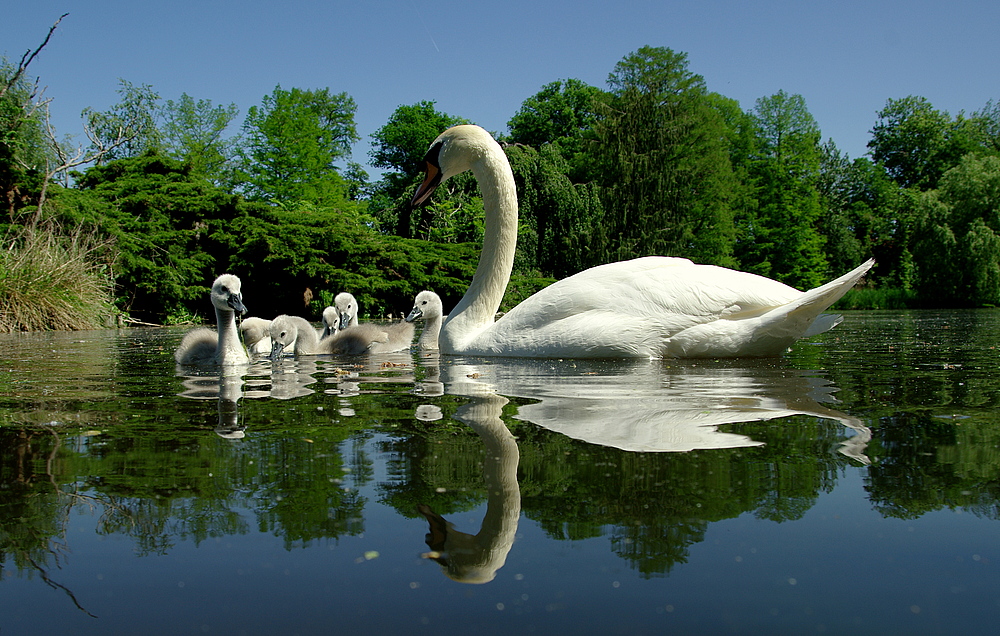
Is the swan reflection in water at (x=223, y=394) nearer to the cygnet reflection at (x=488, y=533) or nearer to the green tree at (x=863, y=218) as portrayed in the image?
the cygnet reflection at (x=488, y=533)

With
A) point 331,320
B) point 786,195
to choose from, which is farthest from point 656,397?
point 786,195

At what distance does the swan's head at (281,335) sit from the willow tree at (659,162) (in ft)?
90.5

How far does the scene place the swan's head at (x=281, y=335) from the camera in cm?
666

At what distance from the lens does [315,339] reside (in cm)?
771

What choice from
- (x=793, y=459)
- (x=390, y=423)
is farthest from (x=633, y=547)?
(x=390, y=423)

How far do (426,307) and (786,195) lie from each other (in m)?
41.4

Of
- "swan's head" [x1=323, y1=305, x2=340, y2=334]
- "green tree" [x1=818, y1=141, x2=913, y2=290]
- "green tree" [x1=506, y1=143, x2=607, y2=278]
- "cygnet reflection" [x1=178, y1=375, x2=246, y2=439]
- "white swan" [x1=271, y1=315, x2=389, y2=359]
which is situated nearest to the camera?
"cygnet reflection" [x1=178, y1=375, x2=246, y2=439]

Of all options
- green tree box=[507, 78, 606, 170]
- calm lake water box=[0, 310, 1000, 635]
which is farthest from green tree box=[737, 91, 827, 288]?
calm lake water box=[0, 310, 1000, 635]

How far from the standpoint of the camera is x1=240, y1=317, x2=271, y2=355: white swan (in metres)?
7.69

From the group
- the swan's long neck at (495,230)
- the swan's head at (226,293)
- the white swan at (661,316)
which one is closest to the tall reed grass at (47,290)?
the swan's head at (226,293)

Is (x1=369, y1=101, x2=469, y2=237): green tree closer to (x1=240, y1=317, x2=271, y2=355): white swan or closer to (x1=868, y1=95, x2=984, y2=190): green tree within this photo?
(x1=868, y1=95, x2=984, y2=190): green tree

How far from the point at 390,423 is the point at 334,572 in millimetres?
1563

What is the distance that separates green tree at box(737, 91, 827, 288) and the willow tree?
5190 mm

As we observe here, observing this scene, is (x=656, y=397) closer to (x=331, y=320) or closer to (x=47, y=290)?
(x=331, y=320)
